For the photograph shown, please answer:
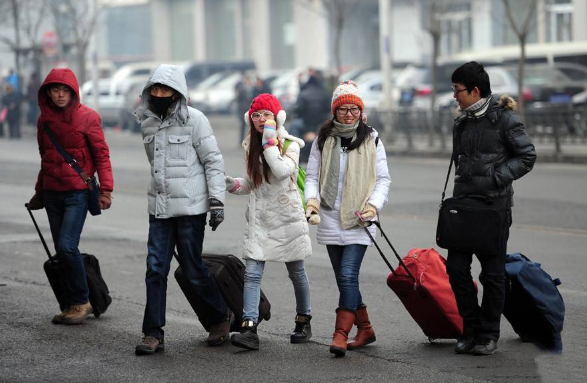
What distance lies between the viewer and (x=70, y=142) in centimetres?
764

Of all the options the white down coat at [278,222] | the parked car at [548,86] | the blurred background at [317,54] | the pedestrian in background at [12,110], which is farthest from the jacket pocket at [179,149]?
the pedestrian in background at [12,110]

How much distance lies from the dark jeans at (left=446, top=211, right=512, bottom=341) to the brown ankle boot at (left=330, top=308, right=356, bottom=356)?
24.4 inches

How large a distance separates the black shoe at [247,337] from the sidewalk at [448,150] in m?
14.9

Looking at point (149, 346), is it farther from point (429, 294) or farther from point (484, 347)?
point (484, 347)

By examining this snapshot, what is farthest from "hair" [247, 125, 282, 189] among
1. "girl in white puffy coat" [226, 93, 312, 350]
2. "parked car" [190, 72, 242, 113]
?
→ "parked car" [190, 72, 242, 113]

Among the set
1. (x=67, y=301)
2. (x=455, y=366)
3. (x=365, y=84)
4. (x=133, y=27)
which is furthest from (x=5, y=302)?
(x=133, y=27)

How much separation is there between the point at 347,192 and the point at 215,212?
77 centimetres

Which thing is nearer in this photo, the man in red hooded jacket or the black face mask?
the black face mask

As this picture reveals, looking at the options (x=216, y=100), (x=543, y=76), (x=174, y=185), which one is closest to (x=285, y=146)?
(x=174, y=185)

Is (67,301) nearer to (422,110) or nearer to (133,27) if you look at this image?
(422,110)

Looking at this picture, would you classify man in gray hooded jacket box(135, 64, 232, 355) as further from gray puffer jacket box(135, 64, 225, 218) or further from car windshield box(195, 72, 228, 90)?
car windshield box(195, 72, 228, 90)

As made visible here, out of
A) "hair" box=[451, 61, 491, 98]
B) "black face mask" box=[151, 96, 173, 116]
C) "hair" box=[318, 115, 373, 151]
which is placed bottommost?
"hair" box=[318, 115, 373, 151]

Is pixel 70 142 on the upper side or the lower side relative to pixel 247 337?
upper

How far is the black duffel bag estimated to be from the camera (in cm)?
659
